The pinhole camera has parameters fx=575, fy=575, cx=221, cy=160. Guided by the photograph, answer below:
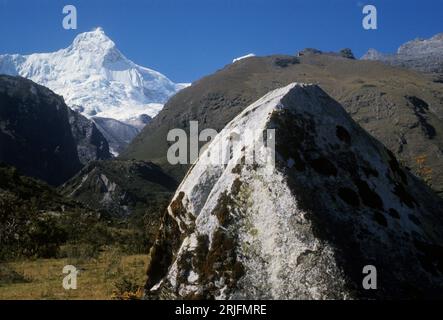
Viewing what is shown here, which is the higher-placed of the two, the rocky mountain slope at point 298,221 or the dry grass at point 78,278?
the rocky mountain slope at point 298,221

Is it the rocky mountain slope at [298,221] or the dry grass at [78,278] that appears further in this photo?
the dry grass at [78,278]

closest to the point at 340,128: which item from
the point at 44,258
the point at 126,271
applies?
the point at 126,271

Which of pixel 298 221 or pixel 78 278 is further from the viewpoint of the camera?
pixel 78 278

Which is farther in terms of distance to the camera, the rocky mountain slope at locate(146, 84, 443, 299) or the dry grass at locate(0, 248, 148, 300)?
the dry grass at locate(0, 248, 148, 300)

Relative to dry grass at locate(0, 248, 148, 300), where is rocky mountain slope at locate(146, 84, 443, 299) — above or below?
above
